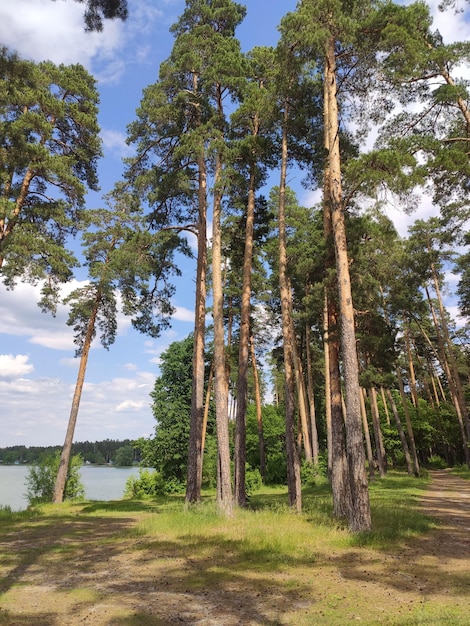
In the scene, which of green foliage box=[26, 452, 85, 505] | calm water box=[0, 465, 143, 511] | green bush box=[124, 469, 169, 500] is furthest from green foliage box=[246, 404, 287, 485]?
green foliage box=[26, 452, 85, 505]

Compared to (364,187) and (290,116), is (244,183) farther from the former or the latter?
(364,187)

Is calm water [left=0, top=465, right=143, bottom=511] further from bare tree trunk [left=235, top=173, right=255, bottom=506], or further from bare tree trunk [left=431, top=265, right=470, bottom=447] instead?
bare tree trunk [left=431, top=265, right=470, bottom=447]

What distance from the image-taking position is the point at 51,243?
14086mm

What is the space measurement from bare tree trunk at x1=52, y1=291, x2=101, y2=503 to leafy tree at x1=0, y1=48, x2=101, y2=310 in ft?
18.2

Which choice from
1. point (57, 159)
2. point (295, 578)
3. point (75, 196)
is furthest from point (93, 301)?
point (295, 578)

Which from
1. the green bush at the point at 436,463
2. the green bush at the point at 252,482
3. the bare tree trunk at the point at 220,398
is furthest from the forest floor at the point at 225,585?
the green bush at the point at 436,463

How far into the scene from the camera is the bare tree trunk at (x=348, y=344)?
902cm

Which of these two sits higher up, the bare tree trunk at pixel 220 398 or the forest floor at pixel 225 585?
the bare tree trunk at pixel 220 398

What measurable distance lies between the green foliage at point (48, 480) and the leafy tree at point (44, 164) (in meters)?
9.81

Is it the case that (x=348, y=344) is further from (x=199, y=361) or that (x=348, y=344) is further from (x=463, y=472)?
(x=463, y=472)

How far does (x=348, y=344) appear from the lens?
977 cm

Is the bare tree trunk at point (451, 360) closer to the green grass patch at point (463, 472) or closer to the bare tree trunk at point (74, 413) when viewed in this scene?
the green grass patch at point (463, 472)

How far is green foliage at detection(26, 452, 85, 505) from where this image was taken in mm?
20203

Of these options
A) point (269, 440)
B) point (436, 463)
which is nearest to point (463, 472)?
point (436, 463)
